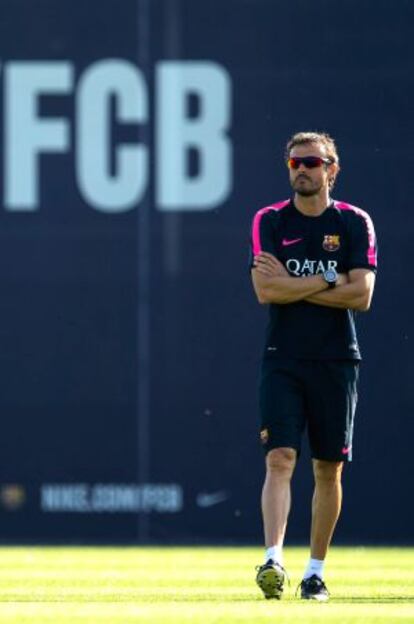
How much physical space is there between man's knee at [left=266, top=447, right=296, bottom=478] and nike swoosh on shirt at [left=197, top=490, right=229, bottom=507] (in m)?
4.70

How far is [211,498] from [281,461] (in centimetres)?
476

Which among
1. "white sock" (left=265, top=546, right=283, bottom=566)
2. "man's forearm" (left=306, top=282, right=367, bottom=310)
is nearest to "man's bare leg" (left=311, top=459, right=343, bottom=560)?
"white sock" (left=265, top=546, right=283, bottom=566)

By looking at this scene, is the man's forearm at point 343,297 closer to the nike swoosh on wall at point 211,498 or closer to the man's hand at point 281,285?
the man's hand at point 281,285

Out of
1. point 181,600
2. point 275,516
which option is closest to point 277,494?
point 275,516

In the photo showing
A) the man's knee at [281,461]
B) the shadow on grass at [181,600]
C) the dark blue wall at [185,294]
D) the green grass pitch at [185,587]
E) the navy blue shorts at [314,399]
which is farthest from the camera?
the dark blue wall at [185,294]

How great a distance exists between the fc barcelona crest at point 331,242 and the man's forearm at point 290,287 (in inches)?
7.0

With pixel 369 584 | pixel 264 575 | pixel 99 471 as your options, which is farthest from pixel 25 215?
pixel 264 575

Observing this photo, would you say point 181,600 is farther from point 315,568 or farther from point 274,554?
point 315,568

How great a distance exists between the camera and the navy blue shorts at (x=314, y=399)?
839 cm

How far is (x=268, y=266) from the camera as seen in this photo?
8500 millimetres

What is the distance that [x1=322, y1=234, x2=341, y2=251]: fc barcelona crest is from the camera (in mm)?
8539

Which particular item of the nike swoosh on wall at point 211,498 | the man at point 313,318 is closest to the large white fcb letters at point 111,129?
the nike swoosh on wall at point 211,498

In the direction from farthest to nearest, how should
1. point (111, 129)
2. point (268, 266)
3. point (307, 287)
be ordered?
point (111, 129) → point (268, 266) → point (307, 287)

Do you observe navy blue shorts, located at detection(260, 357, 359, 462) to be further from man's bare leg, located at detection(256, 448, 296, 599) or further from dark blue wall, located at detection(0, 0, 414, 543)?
dark blue wall, located at detection(0, 0, 414, 543)
